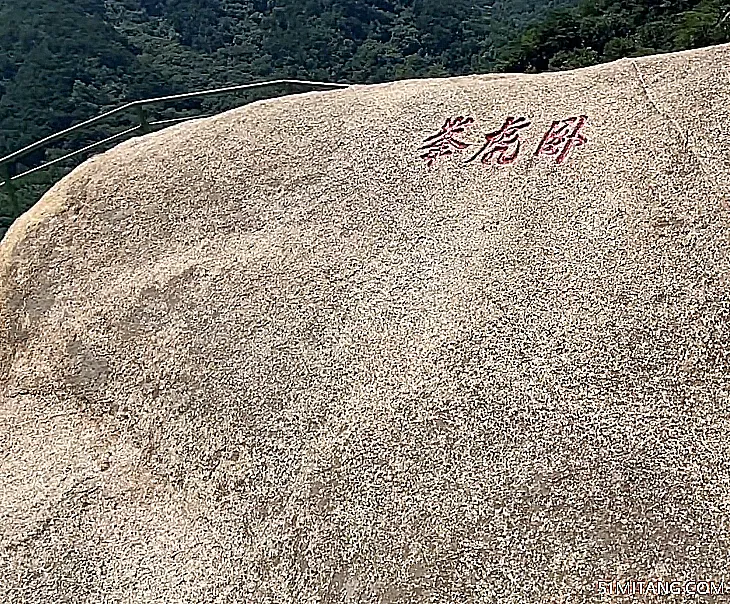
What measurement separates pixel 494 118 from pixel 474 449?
7.01ft

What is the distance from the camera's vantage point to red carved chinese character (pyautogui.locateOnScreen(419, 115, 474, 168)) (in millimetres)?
5340

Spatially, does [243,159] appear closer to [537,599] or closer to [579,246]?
[579,246]

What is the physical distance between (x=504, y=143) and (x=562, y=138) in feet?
1.05

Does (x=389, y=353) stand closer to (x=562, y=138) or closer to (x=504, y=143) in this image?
(x=504, y=143)

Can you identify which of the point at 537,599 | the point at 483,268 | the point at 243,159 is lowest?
the point at 537,599

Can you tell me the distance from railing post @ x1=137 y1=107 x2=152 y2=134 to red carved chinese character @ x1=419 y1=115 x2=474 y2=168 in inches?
114

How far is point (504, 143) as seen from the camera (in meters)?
5.26

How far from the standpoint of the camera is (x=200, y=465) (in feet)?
15.2

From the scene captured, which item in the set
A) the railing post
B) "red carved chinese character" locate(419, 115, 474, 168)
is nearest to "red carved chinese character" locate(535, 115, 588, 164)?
"red carved chinese character" locate(419, 115, 474, 168)

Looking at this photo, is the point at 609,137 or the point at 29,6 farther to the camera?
the point at 29,6

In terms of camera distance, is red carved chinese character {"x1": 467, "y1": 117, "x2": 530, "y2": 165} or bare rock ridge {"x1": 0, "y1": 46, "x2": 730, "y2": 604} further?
red carved chinese character {"x1": 467, "y1": 117, "x2": 530, "y2": 165}

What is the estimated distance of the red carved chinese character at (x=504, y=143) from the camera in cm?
520

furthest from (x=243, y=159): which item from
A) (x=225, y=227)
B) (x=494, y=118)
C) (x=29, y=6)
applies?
(x=29, y=6)

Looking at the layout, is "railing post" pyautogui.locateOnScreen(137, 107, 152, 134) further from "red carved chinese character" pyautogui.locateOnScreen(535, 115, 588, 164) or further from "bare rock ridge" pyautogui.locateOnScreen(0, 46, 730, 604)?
"red carved chinese character" pyautogui.locateOnScreen(535, 115, 588, 164)
